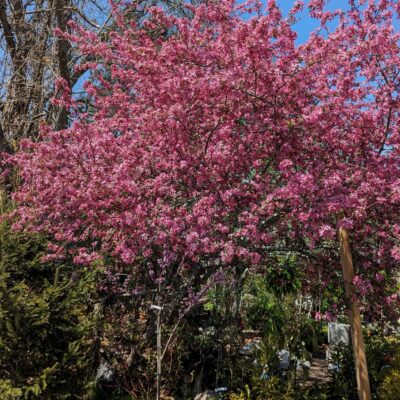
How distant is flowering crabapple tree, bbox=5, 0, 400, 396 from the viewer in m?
4.45

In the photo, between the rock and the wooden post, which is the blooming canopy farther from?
the rock

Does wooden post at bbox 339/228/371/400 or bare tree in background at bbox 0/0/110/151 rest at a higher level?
bare tree in background at bbox 0/0/110/151

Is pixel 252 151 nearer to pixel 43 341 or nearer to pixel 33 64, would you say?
pixel 43 341

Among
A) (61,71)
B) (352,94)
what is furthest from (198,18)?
(61,71)

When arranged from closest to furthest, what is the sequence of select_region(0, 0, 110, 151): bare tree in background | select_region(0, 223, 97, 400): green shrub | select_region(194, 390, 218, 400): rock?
select_region(0, 223, 97, 400): green shrub < select_region(194, 390, 218, 400): rock < select_region(0, 0, 110, 151): bare tree in background

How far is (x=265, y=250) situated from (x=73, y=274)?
6.58 ft

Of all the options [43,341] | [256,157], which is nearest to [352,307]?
[256,157]

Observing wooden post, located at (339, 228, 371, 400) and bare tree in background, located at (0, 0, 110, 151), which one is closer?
wooden post, located at (339, 228, 371, 400)

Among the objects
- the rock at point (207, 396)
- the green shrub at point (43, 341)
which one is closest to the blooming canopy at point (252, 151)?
the green shrub at point (43, 341)

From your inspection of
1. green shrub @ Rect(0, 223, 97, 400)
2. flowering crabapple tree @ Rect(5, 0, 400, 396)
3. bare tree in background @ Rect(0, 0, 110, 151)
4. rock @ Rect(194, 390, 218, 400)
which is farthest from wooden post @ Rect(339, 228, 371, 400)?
bare tree in background @ Rect(0, 0, 110, 151)

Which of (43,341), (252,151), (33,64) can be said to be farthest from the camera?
(33,64)

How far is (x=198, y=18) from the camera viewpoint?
18.1 feet

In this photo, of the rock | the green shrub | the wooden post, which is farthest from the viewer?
the rock

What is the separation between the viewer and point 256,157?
15.8 ft
